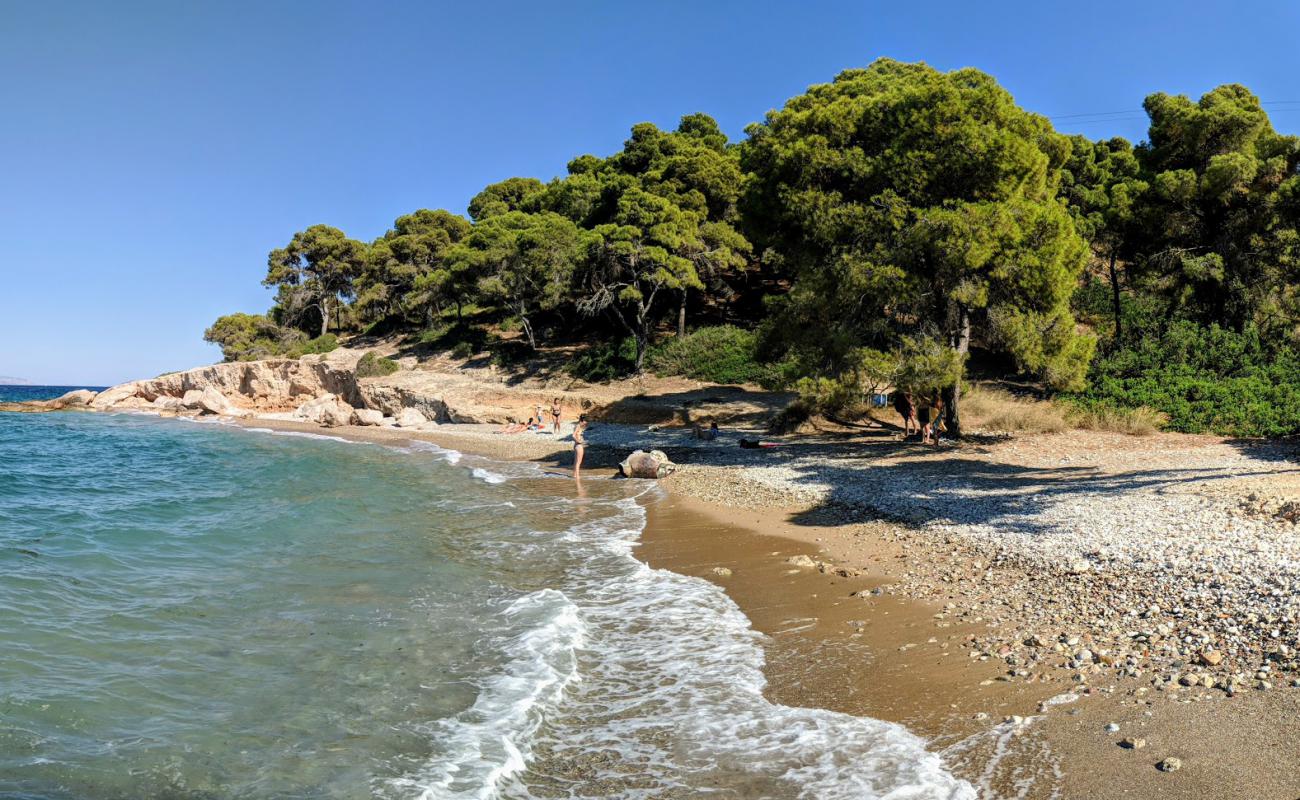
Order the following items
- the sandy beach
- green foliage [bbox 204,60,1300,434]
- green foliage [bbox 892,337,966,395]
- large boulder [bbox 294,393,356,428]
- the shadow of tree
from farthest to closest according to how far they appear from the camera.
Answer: large boulder [bbox 294,393,356,428], green foliage [bbox 204,60,1300,434], green foliage [bbox 892,337,966,395], the shadow of tree, the sandy beach

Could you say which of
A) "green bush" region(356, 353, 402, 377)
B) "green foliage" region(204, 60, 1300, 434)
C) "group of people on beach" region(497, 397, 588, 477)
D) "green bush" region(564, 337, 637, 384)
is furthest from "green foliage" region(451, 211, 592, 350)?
"group of people on beach" region(497, 397, 588, 477)

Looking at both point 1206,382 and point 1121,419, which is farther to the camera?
point 1206,382

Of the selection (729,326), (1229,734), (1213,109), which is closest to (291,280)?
(729,326)

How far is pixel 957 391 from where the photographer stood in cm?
1627

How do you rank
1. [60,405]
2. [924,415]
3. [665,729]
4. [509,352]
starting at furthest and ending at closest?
[60,405] < [509,352] < [924,415] < [665,729]

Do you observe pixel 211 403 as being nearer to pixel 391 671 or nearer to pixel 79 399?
pixel 79 399

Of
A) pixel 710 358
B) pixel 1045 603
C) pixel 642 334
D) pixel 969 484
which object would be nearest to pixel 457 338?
pixel 642 334


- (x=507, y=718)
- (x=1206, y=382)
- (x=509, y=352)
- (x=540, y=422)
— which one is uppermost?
(x=509, y=352)

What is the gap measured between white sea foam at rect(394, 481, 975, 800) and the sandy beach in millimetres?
317

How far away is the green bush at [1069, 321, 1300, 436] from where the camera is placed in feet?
52.5

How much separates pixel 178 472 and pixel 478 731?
19.9 meters

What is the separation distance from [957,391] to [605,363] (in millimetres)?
20773

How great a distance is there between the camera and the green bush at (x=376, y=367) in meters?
40.3

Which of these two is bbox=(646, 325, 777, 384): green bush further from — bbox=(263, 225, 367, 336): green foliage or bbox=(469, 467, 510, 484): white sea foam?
bbox=(263, 225, 367, 336): green foliage
